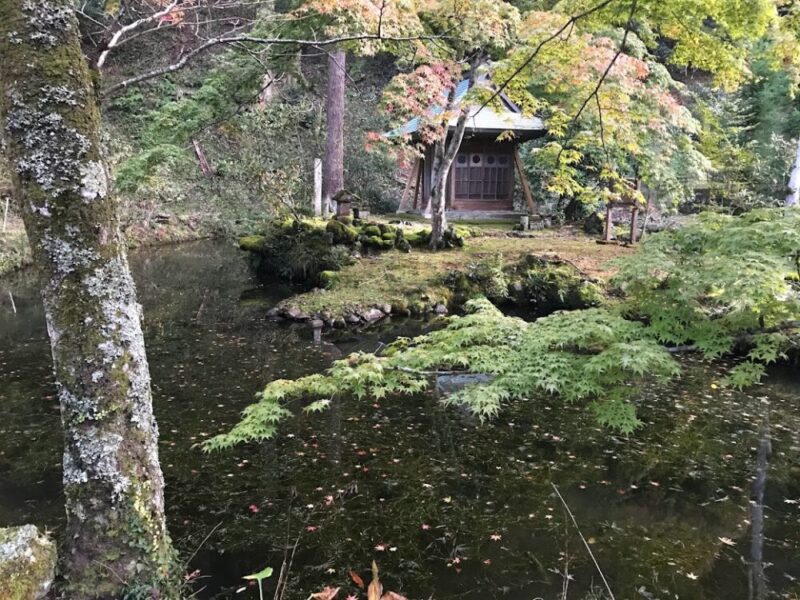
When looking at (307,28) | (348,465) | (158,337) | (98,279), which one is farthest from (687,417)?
(307,28)

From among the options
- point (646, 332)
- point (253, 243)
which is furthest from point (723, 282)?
point (253, 243)

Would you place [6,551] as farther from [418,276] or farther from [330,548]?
[418,276]

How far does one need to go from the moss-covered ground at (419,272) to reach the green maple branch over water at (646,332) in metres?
4.87

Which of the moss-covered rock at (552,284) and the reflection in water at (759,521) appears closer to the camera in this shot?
the reflection in water at (759,521)

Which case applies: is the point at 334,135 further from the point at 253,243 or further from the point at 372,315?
the point at 372,315

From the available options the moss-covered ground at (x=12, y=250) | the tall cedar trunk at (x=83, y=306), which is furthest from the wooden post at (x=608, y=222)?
the moss-covered ground at (x=12, y=250)

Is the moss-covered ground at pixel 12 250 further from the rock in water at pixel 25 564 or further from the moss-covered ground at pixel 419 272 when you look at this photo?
the rock in water at pixel 25 564

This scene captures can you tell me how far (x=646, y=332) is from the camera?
12.7 ft

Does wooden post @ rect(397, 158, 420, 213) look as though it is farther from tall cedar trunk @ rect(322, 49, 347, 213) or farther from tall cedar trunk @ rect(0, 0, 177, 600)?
tall cedar trunk @ rect(0, 0, 177, 600)

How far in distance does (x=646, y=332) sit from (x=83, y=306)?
10.7ft

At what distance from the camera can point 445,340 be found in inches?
185

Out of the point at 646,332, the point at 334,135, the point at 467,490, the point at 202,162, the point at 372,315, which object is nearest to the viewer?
the point at 646,332

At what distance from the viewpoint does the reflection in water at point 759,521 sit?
11.4ft

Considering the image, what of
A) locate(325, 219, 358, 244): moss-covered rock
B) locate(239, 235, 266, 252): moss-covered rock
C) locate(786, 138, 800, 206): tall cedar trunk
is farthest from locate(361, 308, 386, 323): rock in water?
locate(786, 138, 800, 206): tall cedar trunk
